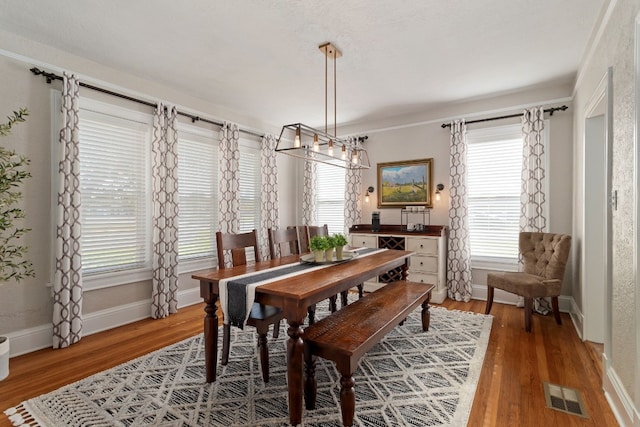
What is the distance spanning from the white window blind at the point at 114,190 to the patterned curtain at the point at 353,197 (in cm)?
301

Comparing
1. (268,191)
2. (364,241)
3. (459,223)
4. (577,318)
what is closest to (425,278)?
(459,223)

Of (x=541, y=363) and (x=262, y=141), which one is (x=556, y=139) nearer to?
(x=541, y=363)

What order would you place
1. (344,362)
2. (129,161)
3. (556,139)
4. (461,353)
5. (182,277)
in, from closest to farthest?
(344,362)
(461,353)
(129,161)
(556,139)
(182,277)

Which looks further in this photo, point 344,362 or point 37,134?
point 37,134

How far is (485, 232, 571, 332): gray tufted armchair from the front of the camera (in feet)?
10.9

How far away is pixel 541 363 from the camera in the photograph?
2.60 metres

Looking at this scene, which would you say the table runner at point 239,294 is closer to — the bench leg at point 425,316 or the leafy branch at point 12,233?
the bench leg at point 425,316

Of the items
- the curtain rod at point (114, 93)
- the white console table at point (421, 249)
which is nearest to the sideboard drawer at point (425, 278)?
the white console table at point (421, 249)

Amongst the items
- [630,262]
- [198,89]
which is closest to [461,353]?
[630,262]

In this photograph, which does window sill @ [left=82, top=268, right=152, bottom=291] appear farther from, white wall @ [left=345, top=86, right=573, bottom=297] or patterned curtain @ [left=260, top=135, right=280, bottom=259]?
white wall @ [left=345, top=86, right=573, bottom=297]

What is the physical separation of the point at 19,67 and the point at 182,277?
2.71 meters

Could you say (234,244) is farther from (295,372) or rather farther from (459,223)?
(459,223)

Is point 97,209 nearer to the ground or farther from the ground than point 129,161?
nearer to the ground

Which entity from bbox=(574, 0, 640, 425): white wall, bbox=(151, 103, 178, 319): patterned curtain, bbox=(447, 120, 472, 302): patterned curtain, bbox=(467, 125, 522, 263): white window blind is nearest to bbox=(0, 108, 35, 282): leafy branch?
bbox=(151, 103, 178, 319): patterned curtain
